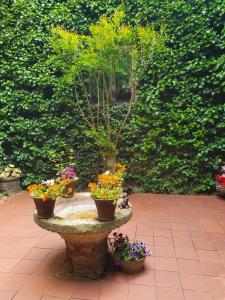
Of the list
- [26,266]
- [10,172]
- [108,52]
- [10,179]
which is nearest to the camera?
[26,266]

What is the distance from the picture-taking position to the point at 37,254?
300cm

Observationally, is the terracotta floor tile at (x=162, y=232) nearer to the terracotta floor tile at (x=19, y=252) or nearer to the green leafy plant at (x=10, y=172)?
the terracotta floor tile at (x=19, y=252)

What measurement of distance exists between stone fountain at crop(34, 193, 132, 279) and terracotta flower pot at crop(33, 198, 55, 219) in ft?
0.15

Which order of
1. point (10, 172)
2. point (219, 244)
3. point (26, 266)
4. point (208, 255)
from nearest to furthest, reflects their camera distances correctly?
point (26, 266)
point (208, 255)
point (219, 244)
point (10, 172)

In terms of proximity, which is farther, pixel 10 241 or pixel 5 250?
pixel 10 241

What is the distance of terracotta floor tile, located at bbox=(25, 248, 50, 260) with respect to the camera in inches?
116

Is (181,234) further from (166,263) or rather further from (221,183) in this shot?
(221,183)

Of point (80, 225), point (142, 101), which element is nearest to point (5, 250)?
point (80, 225)

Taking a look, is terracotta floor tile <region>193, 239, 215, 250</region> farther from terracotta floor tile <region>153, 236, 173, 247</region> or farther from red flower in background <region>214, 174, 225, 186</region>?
red flower in background <region>214, 174, 225, 186</region>

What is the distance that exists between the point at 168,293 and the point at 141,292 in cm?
23

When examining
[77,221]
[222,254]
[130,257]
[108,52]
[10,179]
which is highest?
[108,52]

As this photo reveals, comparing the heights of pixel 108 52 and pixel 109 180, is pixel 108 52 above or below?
above

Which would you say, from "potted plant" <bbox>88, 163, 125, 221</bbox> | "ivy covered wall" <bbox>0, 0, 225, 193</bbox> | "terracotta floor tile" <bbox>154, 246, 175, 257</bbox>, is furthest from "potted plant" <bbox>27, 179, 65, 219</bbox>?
"ivy covered wall" <bbox>0, 0, 225, 193</bbox>

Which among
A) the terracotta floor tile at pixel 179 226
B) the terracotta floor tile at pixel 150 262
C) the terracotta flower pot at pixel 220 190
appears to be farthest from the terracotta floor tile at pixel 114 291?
the terracotta flower pot at pixel 220 190
